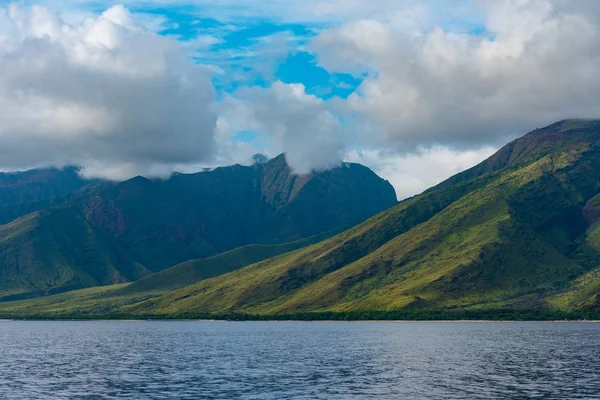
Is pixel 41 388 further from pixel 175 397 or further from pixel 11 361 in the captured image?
pixel 11 361

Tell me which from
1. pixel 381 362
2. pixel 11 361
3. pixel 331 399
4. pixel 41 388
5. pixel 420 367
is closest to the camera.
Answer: pixel 331 399

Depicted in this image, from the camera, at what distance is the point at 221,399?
11862 centimetres

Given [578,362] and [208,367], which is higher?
[208,367]

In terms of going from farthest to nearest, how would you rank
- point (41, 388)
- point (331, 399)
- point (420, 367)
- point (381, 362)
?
point (381, 362) → point (420, 367) → point (41, 388) → point (331, 399)

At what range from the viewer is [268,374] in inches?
6220

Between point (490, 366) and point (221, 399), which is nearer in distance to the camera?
point (221, 399)

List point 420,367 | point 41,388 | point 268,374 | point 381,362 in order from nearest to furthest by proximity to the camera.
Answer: point 41,388
point 268,374
point 420,367
point 381,362

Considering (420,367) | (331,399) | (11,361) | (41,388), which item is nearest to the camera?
(331,399)

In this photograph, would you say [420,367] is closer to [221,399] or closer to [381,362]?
[381,362]

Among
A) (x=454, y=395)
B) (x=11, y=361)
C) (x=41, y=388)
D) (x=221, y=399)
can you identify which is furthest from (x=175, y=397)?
(x=11, y=361)

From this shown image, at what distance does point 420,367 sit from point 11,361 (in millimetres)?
113661

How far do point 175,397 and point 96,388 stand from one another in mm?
21943

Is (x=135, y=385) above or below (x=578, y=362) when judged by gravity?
above

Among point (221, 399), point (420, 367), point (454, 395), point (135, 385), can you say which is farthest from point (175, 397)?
point (420, 367)
